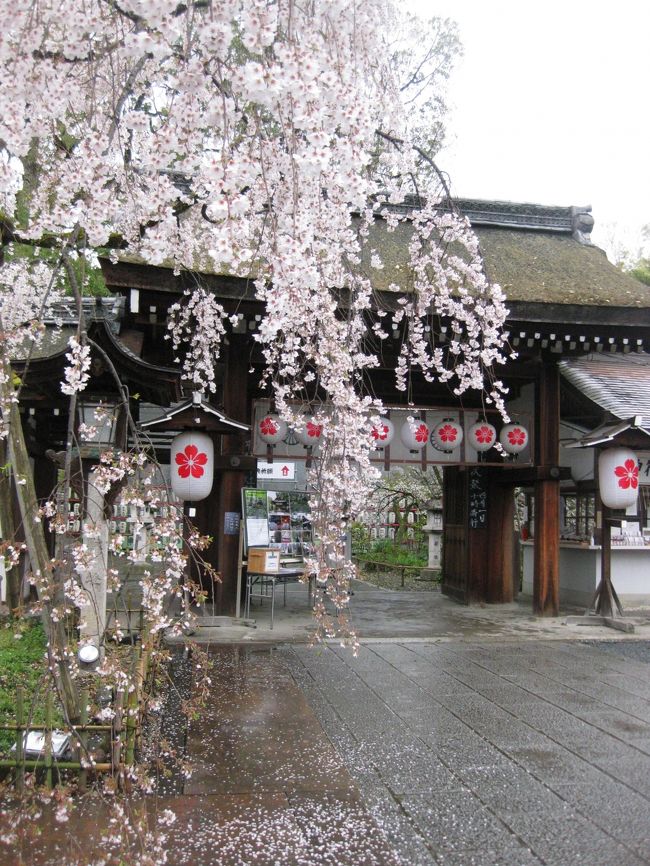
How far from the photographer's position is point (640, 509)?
11234 mm

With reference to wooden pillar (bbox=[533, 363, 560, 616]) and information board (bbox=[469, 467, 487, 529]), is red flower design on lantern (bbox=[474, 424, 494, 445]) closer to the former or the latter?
wooden pillar (bbox=[533, 363, 560, 616])

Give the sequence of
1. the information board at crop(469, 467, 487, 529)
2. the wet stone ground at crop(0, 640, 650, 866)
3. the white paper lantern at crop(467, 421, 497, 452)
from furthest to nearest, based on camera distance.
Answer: the information board at crop(469, 467, 487, 529) < the white paper lantern at crop(467, 421, 497, 452) < the wet stone ground at crop(0, 640, 650, 866)

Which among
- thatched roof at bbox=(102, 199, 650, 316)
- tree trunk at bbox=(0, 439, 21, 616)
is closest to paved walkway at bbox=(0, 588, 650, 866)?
tree trunk at bbox=(0, 439, 21, 616)

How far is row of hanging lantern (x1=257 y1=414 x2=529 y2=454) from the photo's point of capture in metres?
9.42

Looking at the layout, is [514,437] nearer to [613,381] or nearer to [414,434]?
[414,434]

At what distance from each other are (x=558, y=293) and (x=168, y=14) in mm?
7642

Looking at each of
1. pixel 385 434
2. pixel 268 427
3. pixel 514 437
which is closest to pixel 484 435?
pixel 514 437

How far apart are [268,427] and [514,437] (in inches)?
145

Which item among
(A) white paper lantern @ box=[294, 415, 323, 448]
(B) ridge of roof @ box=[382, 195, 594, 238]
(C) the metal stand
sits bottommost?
(C) the metal stand

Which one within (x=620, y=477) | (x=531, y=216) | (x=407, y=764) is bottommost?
(x=407, y=764)

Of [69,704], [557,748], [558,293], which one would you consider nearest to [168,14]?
[69,704]

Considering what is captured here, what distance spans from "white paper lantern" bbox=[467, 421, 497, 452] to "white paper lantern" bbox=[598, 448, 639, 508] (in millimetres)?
1558

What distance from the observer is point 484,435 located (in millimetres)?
10250

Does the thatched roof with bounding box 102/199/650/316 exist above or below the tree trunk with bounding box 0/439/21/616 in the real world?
above
